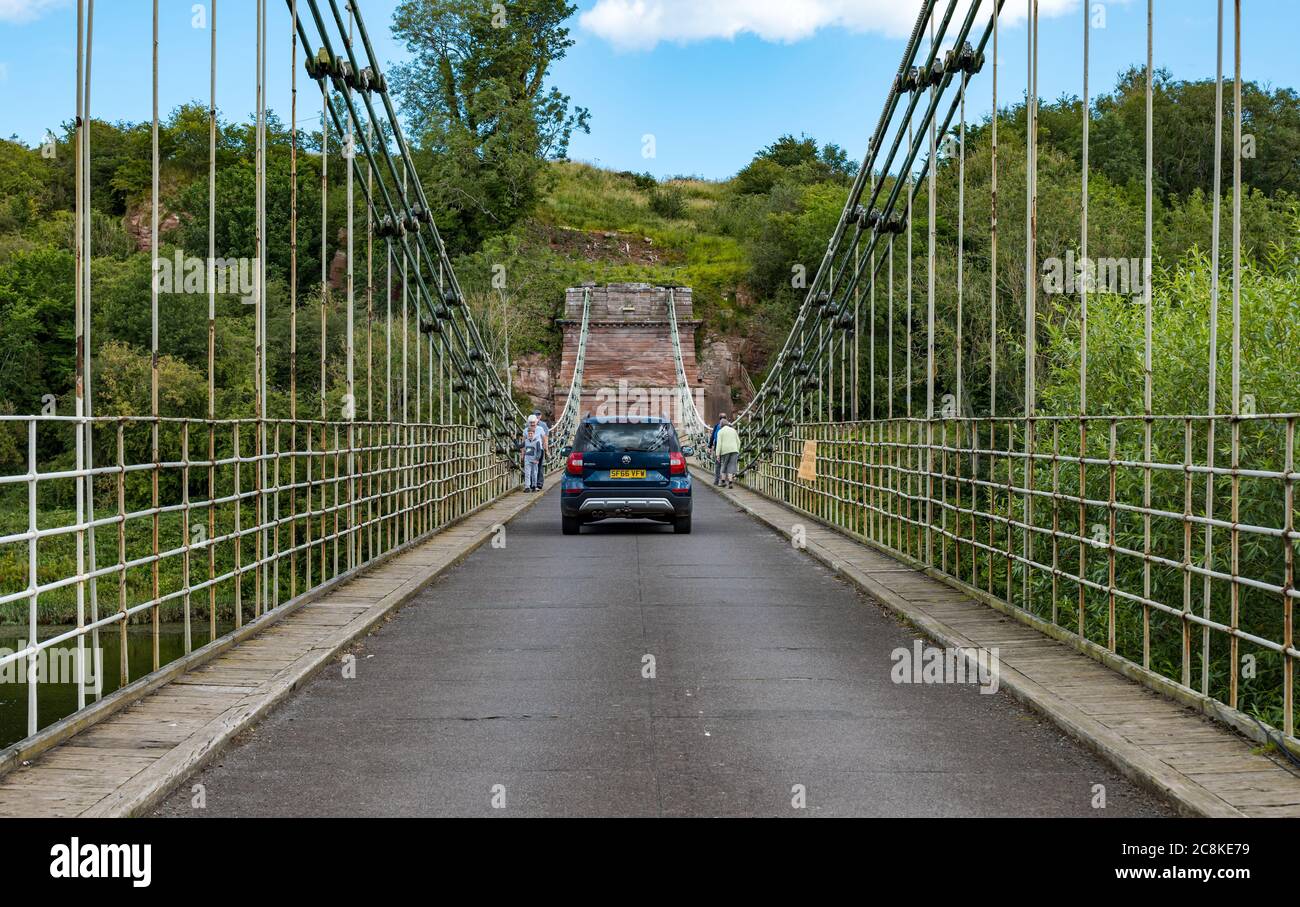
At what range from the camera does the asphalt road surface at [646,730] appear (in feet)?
16.7

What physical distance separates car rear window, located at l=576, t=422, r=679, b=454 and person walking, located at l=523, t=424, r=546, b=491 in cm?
940

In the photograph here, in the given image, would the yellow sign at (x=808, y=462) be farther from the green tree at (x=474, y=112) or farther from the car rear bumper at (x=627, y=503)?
the green tree at (x=474, y=112)

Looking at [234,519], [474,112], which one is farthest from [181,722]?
[474,112]

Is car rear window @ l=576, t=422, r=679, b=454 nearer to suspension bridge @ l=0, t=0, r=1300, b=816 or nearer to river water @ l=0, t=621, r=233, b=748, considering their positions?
suspension bridge @ l=0, t=0, r=1300, b=816

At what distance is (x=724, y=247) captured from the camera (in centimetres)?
7938

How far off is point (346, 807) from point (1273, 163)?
24.1 metres

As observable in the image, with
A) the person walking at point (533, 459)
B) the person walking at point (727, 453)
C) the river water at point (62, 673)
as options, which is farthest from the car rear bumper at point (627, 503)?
the person walking at point (727, 453)

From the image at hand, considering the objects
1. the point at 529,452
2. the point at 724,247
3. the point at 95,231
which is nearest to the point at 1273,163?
the point at 529,452

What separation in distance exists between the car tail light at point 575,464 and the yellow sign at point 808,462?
3.65 m

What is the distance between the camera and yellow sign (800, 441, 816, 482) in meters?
20.4

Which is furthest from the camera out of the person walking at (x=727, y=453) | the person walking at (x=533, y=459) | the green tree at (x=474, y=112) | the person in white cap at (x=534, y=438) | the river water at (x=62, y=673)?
the green tree at (x=474, y=112)

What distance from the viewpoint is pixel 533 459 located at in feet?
94.7

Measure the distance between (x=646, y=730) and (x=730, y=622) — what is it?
3.75 meters
